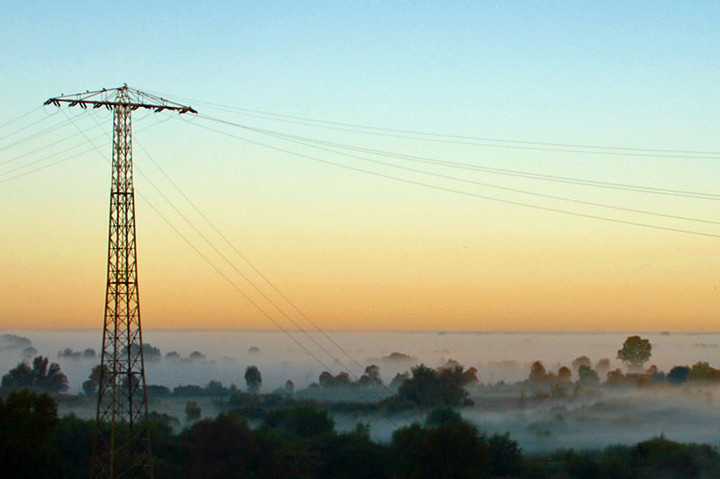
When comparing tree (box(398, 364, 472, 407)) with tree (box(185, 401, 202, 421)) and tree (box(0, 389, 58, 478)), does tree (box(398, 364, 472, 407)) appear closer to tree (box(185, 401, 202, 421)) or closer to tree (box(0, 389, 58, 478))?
tree (box(185, 401, 202, 421))

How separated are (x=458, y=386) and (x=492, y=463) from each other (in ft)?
292

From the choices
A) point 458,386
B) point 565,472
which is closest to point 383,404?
point 458,386

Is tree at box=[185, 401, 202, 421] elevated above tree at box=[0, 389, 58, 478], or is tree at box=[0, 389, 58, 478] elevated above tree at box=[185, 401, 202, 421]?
tree at box=[0, 389, 58, 478]

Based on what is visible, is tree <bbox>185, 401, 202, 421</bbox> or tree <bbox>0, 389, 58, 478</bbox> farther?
tree <bbox>185, 401, 202, 421</bbox>

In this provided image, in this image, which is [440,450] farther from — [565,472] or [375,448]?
[565,472]

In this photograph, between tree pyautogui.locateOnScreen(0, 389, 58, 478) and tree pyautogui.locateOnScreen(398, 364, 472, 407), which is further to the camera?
tree pyautogui.locateOnScreen(398, 364, 472, 407)

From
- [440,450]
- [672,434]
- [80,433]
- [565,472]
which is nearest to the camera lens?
[440,450]

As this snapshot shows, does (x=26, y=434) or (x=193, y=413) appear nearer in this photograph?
(x=26, y=434)

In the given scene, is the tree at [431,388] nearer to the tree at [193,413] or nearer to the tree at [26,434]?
the tree at [193,413]

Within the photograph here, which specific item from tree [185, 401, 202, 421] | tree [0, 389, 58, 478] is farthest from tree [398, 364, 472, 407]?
tree [0, 389, 58, 478]

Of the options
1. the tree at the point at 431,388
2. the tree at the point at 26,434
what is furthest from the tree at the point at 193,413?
the tree at the point at 26,434

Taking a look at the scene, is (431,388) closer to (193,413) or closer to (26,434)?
(193,413)

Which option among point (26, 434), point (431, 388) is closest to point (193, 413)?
point (431, 388)

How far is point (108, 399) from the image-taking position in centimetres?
5512
